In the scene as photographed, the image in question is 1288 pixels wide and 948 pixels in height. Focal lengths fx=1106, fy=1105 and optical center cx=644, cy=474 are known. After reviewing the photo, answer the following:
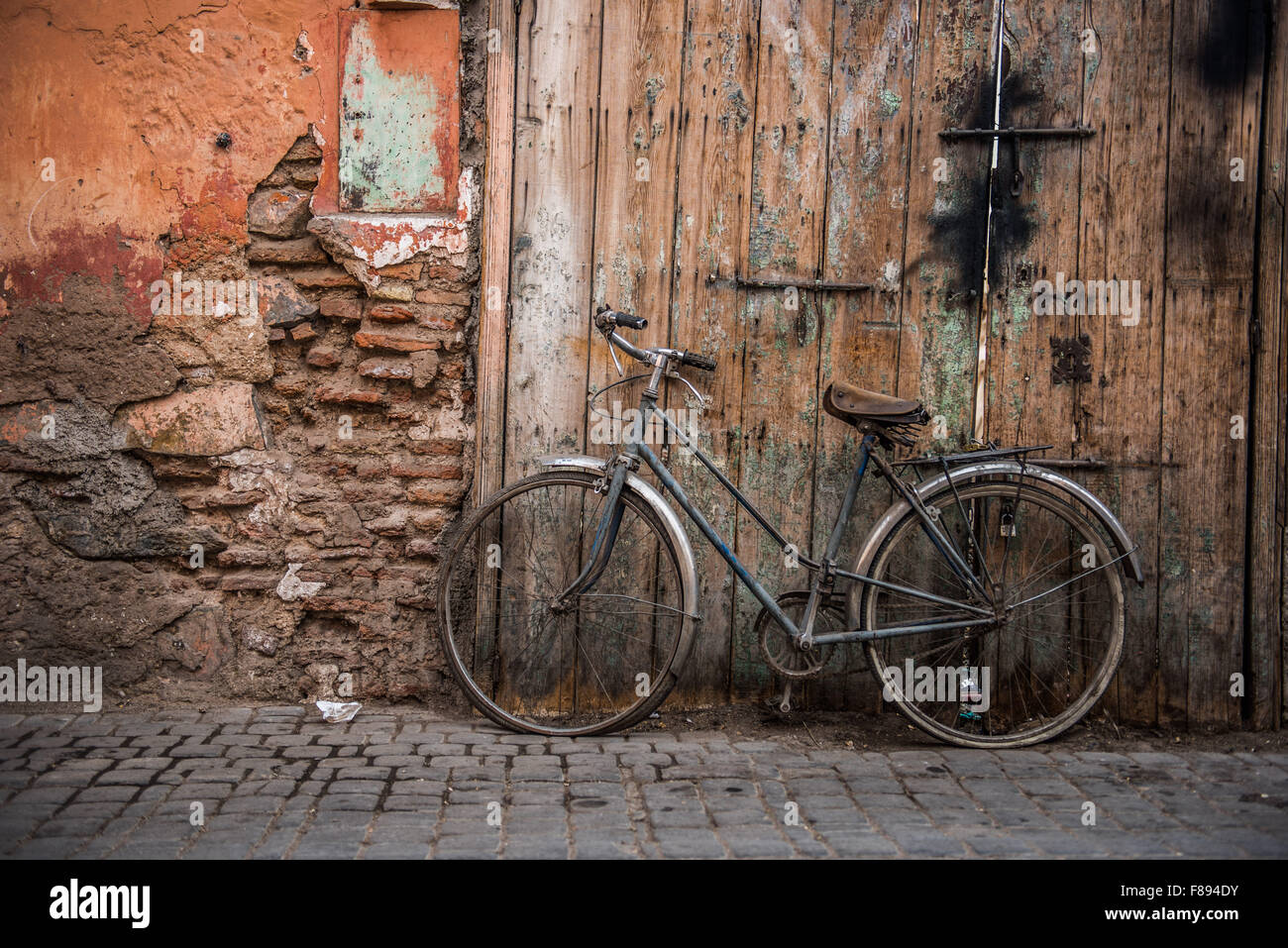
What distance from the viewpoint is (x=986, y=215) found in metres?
4.14

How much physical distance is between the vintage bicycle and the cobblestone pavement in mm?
271

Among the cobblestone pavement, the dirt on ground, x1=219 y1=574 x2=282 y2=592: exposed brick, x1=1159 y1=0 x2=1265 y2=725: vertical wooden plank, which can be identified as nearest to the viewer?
the cobblestone pavement

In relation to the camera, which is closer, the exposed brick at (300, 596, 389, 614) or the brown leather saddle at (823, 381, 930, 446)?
the brown leather saddle at (823, 381, 930, 446)

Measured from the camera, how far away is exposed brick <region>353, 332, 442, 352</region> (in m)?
4.14

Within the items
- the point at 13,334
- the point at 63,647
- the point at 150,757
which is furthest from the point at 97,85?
the point at 150,757

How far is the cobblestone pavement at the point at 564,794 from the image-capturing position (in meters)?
2.98

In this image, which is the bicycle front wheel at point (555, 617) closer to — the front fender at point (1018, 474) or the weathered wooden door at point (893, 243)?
the weathered wooden door at point (893, 243)

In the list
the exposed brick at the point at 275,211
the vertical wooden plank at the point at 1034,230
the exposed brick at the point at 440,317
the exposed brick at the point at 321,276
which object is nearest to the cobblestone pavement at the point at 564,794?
the vertical wooden plank at the point at 1034,230

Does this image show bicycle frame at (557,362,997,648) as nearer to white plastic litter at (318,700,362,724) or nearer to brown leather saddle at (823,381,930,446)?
brown leather saddle at (823,381,930,446)

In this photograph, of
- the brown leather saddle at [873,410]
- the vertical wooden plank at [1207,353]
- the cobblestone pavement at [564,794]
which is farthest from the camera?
the vertical wooden plank at [1207,353]

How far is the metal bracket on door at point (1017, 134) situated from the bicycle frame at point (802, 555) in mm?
1157

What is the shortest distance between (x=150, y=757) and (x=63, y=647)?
0.82m

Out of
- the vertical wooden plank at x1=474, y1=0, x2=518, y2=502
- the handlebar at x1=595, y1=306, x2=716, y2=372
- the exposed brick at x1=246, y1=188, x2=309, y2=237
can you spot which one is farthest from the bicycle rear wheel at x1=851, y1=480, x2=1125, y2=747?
the exposed brick at x1=246, y1=188, x2=309, y2=237

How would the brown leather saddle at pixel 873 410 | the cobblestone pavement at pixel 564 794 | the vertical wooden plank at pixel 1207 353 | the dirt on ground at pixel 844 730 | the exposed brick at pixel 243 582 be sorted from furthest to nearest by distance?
the exposed brick at pixel 243 582
the vertical wooden plank at pixel 1207 353
the dirt on ground at pixel 844 730
the brown leather saddle at pixel 873 410
the cobblestone pavement at pixel 564 794
